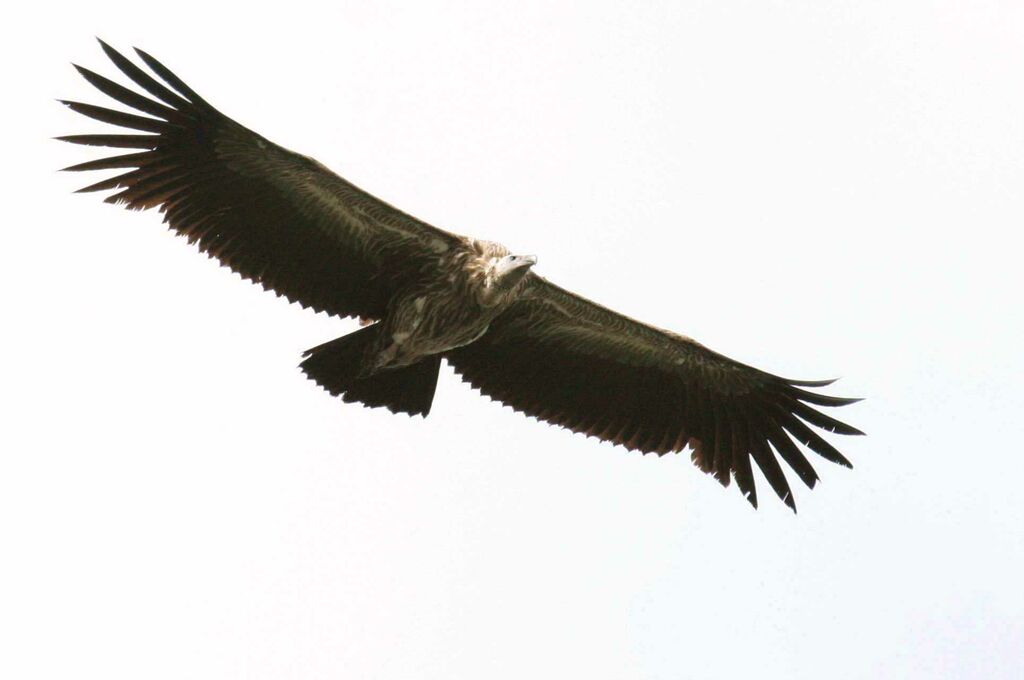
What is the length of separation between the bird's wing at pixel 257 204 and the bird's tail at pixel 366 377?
0.31 metres

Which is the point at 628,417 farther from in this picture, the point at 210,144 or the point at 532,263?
the point at 210,144

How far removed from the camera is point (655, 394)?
11.7 metres

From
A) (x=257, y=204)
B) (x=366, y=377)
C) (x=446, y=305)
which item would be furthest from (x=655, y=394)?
(x=257, y=204)

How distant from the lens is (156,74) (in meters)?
10.0

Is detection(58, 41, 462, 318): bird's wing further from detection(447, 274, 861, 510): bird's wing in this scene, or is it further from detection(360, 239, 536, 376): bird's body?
detection(447, 274, 861, 510): bird's wing

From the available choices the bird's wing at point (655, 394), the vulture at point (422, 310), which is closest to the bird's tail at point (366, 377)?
the vulture at point (422, 310)

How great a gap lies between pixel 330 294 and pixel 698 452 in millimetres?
2805

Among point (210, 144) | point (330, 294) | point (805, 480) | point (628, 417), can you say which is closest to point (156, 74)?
point (210, 144)

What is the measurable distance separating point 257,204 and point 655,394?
10.1ft

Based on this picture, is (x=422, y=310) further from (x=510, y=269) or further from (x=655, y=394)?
(x=655, y=394)

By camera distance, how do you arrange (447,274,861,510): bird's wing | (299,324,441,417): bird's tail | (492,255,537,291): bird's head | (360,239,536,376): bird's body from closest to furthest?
(492,255,537,291): bird's head → (360,239,536,376): bird's body → (299,324,441,417): bird's tail → (447,274,861,510): bird's wing

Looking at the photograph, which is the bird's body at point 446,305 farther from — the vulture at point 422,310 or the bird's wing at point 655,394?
the bird's wing at point 655,394

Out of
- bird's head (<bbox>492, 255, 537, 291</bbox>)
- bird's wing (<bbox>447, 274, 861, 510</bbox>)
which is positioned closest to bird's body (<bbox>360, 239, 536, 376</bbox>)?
bird's head (<bbox>492, 255, 537, 291</bbox>)

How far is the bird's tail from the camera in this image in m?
10.7
